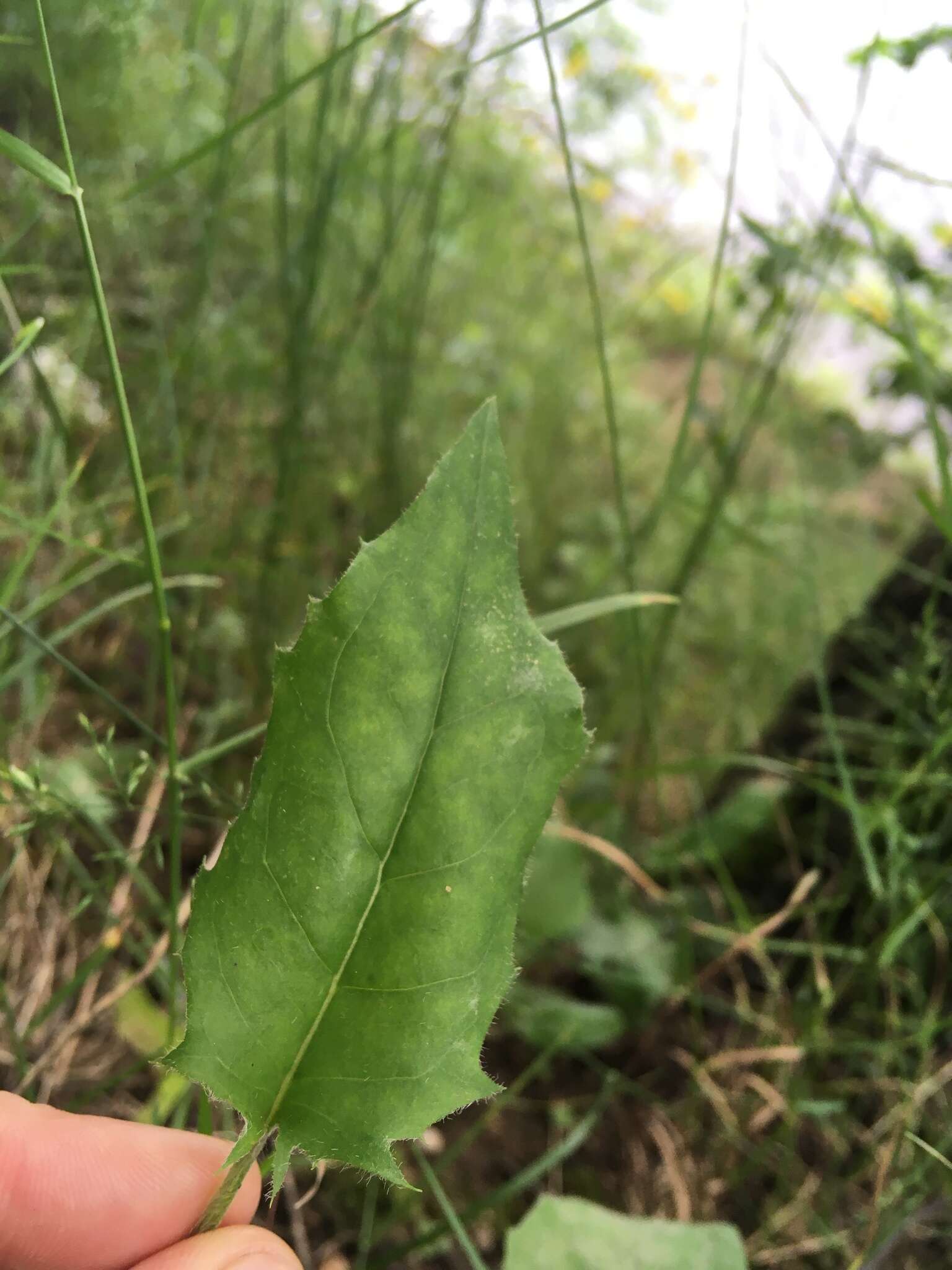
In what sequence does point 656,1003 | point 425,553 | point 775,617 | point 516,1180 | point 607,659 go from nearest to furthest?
point 425,553, point 516,1180, point 656,1003, point 607,659, point 775,617

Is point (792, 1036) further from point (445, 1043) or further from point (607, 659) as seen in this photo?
point (607, 659)

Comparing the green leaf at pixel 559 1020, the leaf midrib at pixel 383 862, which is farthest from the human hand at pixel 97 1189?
the green leaf at pixel 559 1020

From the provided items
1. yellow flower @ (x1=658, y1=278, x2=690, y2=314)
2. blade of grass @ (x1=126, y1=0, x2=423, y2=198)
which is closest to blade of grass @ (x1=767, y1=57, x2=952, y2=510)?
blade of grass @ (x1=126, y1=0, x2=423, y2=198)

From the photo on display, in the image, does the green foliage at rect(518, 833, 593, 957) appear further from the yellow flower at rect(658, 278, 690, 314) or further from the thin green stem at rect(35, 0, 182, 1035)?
the yellow flower at rect(658, 278, 690, 314)

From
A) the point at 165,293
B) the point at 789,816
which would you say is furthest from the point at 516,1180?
the point at 165,293

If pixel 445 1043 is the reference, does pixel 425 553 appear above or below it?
above
